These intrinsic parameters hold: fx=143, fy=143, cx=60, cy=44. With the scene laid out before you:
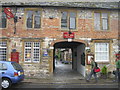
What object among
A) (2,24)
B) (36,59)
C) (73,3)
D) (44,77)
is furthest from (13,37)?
(73,3)

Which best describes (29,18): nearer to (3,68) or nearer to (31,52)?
(31,52)

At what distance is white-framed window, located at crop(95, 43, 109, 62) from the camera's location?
13758mm

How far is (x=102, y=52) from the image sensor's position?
45.3ft

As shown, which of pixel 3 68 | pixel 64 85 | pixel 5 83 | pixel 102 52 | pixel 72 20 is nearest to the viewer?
pixel 5 83

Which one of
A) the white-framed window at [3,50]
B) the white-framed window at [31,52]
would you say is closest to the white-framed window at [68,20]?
the white-framed window at [31,52]

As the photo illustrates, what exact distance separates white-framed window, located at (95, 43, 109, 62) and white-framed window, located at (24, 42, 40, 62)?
5.64 metres

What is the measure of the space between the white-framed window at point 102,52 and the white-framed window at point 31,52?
18.5 ft

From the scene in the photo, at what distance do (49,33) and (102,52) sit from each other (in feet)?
17.8

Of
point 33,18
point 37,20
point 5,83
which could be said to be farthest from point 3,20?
point 5,83

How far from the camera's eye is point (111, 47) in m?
13.7

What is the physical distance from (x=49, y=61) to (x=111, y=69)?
19.4 ft

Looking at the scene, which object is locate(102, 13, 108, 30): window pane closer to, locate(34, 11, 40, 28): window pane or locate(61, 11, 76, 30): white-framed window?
locate(61, 11, 76, 30): white-framed window

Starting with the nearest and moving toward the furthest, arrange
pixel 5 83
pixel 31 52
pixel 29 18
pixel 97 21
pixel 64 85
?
pixel 5 83 → pixel 64 85 → pixel 31 52 → pixel 29 18 → pixel 97 21

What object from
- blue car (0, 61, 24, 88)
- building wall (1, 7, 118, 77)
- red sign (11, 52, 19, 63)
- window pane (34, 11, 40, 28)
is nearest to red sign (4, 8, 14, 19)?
building wall (1, 7, 118, 77)
